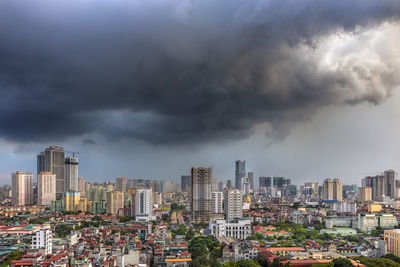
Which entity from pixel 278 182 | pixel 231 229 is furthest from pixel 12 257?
pixel 278 182

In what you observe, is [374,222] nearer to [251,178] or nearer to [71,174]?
[71,174]

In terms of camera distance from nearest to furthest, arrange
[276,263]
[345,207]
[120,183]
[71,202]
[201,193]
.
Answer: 1. [276,263]
2. [201,193]
3. [345,207]
4. [71,202]
5. [120,183]

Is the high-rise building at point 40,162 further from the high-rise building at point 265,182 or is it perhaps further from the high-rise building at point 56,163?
the high-rise building at point 265,182

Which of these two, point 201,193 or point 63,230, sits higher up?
point 201,193

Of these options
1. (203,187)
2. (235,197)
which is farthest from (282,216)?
(203,187)

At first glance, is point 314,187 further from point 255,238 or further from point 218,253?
point 218,253

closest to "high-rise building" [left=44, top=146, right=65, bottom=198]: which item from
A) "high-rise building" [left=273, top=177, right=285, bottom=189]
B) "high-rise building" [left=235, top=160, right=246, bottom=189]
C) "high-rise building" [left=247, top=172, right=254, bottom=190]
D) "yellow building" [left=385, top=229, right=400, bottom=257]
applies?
"high-rise building" [left=235, top=160, right=246, bottom=189]

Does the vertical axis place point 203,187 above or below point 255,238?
above
